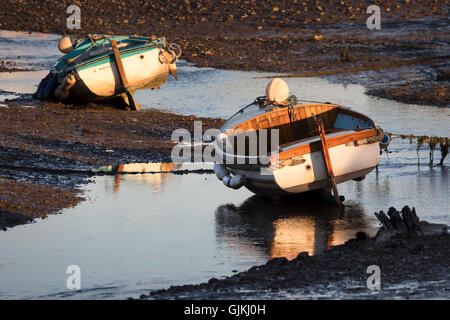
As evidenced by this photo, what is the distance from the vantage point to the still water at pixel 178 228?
1340cm

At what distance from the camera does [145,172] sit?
20359mm

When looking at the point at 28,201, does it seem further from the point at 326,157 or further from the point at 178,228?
the point at 326,157

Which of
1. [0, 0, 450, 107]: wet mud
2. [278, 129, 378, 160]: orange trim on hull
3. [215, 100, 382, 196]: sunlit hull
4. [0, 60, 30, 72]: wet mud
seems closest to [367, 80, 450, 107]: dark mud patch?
[0, 0, 450, 107]: wet mud

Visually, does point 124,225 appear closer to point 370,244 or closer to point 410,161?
point 370,244

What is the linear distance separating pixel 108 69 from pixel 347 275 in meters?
17.6

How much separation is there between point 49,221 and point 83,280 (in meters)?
3.43

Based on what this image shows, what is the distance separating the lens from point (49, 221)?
1633 centimetres


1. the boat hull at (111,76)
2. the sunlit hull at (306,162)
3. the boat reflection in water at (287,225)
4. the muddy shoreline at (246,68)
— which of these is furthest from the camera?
the boat hull at (111,76)

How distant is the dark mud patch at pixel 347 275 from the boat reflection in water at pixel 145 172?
6.49 metres
